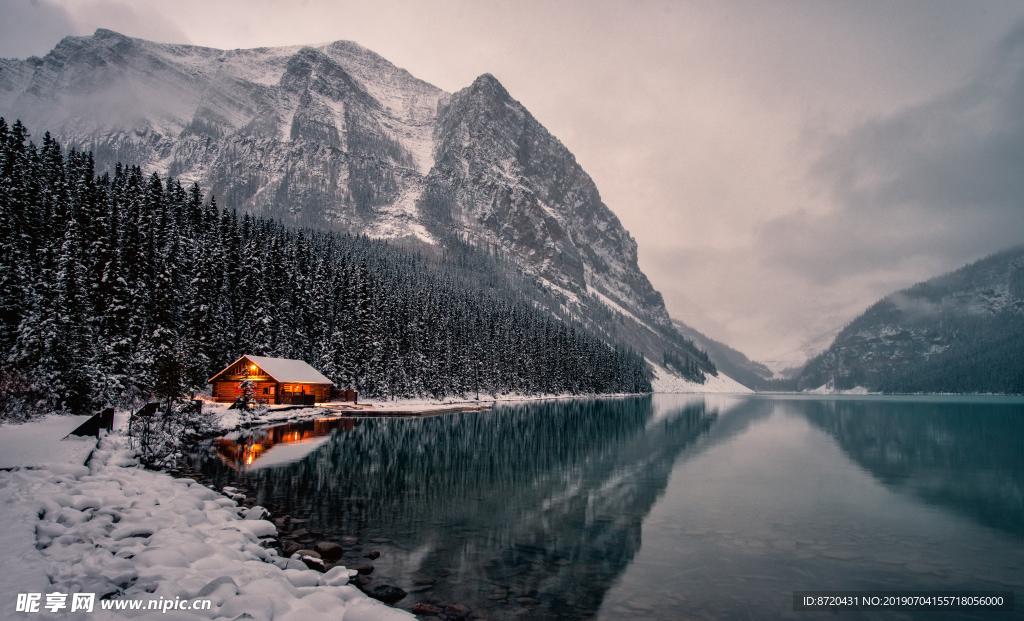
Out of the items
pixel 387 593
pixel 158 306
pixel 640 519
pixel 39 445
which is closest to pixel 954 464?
pixel 640 519

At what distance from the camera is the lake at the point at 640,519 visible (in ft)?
43.3

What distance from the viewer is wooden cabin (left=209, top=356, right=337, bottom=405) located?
199 ft

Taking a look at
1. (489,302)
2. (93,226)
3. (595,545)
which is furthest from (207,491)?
(489,302)

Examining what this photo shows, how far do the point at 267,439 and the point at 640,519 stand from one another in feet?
103

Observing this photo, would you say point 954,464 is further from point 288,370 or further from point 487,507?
point 288,370

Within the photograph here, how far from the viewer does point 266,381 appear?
61344 mm

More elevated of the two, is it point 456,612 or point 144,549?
point 144,549

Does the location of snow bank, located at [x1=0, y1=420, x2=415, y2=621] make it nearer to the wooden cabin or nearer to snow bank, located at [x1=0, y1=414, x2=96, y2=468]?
snow bank, located at [x1=0, y1=414, x2=96, y2=468]

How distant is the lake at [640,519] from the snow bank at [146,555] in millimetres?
2378

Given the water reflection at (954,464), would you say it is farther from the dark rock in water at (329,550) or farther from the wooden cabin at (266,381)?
the wooden cabin at (266,381)

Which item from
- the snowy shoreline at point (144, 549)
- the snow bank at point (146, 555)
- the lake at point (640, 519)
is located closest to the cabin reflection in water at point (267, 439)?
the lake at point (640, 519)

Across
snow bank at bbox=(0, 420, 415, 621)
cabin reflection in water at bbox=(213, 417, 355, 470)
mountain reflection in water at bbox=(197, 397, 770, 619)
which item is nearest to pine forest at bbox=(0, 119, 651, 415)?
cabin reflection in water at bbox=(213, 417, 355, 470)

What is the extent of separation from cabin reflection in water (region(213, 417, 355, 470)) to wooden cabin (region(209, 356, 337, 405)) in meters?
8.89

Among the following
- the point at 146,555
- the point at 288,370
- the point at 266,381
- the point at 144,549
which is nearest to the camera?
the point at 146,555
